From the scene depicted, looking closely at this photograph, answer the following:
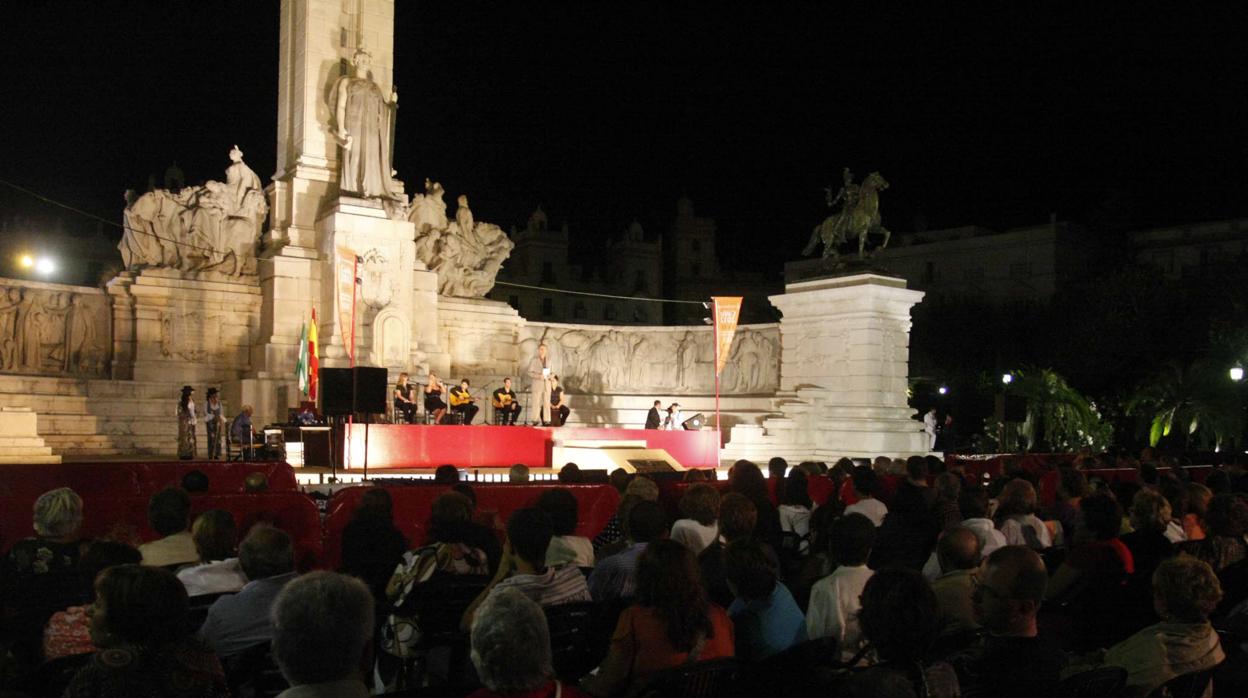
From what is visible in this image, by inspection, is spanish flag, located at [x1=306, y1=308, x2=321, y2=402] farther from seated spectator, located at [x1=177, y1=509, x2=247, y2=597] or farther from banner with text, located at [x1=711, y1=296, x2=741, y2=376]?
seated spectator, located at [x1=177, y1=509, x2=247, y2=597]

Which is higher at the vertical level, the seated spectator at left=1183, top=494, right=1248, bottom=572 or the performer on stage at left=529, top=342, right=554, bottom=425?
the performer on stage at left=529, top=342, right=554, bottom=425

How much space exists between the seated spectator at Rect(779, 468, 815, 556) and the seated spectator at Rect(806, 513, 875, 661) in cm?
223

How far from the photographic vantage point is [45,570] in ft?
16.1

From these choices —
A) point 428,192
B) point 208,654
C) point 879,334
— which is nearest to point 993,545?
point 208,654

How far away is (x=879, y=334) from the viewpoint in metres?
22.1

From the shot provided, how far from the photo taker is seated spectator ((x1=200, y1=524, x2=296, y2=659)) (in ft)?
13.2

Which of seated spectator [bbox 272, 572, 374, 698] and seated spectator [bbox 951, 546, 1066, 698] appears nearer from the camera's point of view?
seated spectator [bbox 272, 572, 374, 698]

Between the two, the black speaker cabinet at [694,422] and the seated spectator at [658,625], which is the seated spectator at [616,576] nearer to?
the seated spectator at [658,625]

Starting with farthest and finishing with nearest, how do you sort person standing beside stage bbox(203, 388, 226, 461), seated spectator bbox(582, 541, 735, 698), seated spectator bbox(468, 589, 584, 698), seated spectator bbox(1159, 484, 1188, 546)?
person standing beside stage bbox(203, 388, 226, 461) < seated spectator bbox(1159, 484, 1188, 546) < seated spectator bbox(582, 541, 735, 698) < seated spectator bbox(468, 589, 584, 698)

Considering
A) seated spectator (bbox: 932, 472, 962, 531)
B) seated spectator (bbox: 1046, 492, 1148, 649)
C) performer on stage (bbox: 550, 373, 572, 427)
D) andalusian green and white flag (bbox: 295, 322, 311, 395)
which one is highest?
andalusian green and white flag (bbox: 295, 322, 311, 395)

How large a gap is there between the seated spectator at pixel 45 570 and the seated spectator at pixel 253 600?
616mm

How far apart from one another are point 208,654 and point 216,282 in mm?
20181

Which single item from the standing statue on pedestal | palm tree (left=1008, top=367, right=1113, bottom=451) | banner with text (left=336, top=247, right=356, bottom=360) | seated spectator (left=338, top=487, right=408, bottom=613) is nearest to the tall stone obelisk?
banner with text (left=336, top=247, right=356, bottom=360)

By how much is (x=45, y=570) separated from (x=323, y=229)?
18.0 m
